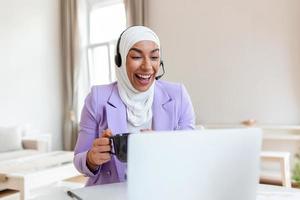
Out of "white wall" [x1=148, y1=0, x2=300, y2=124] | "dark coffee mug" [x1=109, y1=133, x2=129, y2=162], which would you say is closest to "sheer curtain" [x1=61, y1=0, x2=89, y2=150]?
"white wall" [x1=148, y1=0, x2=300, y2=124]

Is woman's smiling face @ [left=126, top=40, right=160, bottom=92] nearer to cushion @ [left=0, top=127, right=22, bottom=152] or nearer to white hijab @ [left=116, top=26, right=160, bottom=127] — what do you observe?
white hijab @ [left=116, top=26, right=160, bottom=127]

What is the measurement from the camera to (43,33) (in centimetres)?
516

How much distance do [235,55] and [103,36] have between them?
2343 mm

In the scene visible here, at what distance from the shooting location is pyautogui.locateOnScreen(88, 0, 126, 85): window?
517 cm

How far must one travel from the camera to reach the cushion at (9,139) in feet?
13.4

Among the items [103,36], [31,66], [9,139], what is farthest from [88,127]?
[103,36]

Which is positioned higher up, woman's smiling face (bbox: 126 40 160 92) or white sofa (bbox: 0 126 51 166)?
woman's smiling face (bbox: 126 40 160 92)

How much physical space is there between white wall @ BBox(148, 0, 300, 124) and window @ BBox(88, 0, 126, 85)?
94 centimetres

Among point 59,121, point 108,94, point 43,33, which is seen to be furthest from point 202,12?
point 108,94

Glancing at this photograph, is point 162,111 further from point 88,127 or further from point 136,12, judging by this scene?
point 136,12

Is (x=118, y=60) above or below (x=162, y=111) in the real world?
above

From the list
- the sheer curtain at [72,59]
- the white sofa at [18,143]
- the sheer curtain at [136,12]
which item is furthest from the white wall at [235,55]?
the white sofa at [18,143]

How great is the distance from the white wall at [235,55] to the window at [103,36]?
937mm

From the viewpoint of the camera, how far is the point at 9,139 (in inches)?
162
